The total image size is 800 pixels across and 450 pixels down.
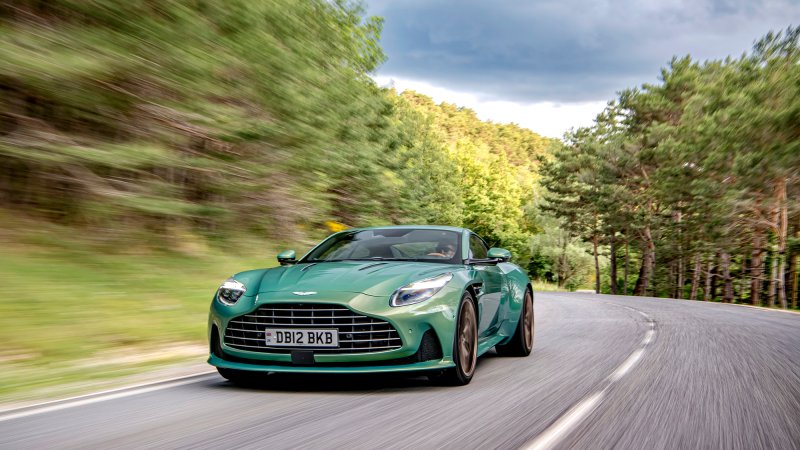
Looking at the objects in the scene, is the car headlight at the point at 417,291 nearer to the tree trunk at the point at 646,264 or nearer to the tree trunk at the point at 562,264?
the tree trunk at the point at 646,264

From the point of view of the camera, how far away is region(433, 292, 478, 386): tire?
598 cm

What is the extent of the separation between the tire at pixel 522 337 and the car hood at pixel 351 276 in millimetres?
2071

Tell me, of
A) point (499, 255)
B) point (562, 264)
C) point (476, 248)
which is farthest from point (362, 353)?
point (562, 264)

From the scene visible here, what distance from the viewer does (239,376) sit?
6188 mm

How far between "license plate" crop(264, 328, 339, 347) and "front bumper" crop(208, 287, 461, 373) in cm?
8

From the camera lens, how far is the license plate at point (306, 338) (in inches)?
217

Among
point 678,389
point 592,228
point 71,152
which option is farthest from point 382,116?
point 592,228

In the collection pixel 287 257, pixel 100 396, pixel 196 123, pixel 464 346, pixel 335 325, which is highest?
pixel 196 123

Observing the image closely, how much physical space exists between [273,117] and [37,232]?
154 inches

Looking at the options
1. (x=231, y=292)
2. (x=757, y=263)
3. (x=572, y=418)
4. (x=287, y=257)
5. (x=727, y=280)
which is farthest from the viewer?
(x=727, y=280)

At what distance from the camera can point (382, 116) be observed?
23156mm

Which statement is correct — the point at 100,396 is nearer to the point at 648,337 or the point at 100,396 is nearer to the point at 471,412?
the point at 471,412

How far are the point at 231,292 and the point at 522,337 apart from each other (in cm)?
371

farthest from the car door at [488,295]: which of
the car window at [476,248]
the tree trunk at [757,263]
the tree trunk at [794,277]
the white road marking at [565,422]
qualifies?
the tree trunk at [794,277]
